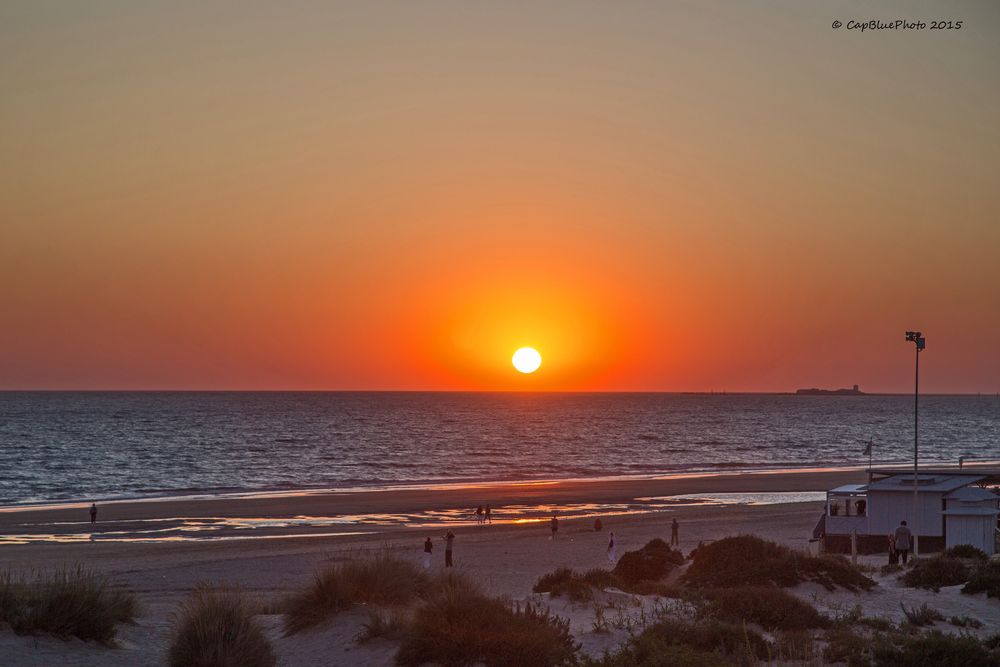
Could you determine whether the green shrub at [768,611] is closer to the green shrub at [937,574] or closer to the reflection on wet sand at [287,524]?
the green shrub at [937,574]

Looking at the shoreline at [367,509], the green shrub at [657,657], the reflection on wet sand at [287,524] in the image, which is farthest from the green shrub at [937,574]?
the reflection on wet sand at [287,524]

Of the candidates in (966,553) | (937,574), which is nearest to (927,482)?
(966,553)

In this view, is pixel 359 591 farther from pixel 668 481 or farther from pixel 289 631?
pixel 668 481

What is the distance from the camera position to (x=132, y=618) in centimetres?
1703

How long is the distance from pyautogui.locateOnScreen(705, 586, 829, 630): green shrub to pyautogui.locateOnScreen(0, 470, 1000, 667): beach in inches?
82.8

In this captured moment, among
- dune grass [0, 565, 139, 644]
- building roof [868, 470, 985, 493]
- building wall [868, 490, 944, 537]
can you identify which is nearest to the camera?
dune grass [0, 565, 139, 644]

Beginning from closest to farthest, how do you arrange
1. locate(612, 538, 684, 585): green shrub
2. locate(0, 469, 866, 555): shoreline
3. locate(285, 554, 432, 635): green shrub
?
locate(285, 554, 432, 635): green shrub → locate(612, 538, 684, 585): green shrub → locate(0, 469, 866, 555): shoreline

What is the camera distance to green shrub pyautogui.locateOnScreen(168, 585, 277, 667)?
1376 centimetres

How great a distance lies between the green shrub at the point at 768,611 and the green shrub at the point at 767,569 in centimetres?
364

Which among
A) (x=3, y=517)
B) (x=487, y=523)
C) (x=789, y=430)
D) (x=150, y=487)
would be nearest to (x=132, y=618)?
(x=487, y=523)

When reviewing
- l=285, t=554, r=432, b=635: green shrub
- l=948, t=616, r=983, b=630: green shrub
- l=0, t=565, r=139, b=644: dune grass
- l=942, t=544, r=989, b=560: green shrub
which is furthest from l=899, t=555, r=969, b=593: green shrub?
l=0, t=565, r=139, b=644: dune grass

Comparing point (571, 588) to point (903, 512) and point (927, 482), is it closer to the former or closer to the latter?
point (903, 512)

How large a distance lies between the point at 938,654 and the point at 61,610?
1283cm

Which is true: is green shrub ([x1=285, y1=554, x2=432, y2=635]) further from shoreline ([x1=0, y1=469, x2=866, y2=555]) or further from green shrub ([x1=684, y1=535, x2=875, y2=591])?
shoreline ([x1=0, y1=469, x2=866, y2=555])
